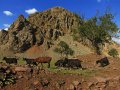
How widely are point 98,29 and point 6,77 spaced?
1593 inches

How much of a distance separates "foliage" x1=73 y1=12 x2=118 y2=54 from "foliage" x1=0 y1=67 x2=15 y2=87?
38.9 meters

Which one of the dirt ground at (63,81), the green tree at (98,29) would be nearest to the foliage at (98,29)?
the green tree at (98,29)

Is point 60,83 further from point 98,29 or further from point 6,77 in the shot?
point 98,29

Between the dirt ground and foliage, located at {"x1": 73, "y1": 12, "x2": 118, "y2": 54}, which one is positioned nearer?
the dirt ground

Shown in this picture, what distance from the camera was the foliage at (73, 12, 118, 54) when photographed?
2440 inches

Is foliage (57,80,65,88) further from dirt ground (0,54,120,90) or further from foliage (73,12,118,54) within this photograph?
foliage (73,12,118,54)

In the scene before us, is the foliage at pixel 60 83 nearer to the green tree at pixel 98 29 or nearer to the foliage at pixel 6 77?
the foliage at pixel 6 77

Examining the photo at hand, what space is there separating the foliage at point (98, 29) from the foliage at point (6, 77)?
38.9 m

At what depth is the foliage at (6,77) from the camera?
77.5 ft

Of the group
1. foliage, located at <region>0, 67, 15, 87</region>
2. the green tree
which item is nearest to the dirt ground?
foliage, located at <region>0, 67, 15, 87</region>

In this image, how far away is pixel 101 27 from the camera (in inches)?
2474

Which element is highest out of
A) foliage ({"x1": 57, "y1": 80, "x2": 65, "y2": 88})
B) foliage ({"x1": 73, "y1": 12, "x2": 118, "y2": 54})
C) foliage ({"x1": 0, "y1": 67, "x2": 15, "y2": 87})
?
foliage ({"x1": 73, "y1": 12, "x2": 118, "y2": 54})

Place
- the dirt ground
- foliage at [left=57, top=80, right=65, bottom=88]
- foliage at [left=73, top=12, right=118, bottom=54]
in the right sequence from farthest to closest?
foliage at [left=73, top=12, right=118, bottom=54] → foliage at [left=57, top=80, right=65, bottom=88] → the dirt ground

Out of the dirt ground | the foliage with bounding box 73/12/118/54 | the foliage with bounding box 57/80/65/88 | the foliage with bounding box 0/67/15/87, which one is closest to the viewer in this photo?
the foliage with bounding box 0/67/15/87
